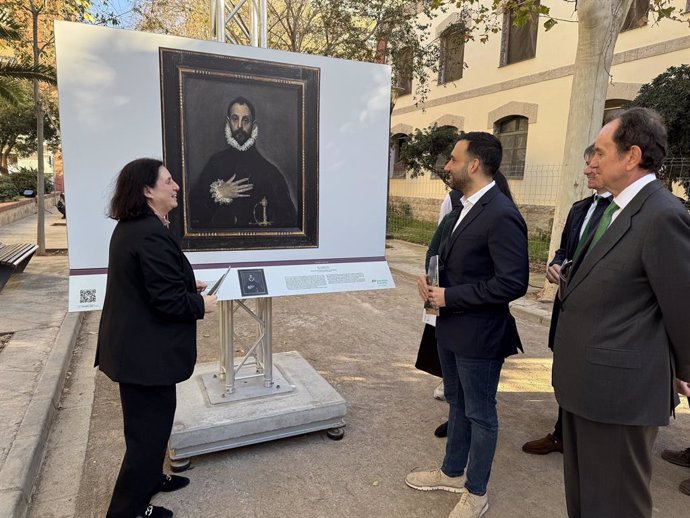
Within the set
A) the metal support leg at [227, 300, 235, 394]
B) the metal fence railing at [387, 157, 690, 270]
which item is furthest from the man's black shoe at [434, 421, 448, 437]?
the metal fence railing at [387, 157, 690, 270]

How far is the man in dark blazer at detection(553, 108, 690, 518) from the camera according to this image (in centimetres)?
171

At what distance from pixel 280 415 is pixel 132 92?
2.23 m

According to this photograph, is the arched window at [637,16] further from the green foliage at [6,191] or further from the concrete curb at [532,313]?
the green foliage at [6,191]

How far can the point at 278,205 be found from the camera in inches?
131

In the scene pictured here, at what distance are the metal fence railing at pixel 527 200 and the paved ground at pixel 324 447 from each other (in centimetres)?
373

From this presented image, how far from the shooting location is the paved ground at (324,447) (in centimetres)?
274

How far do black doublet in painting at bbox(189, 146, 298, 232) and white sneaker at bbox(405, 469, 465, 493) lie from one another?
72.7 inches

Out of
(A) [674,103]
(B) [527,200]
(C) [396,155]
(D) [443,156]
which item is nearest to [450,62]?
(C) [396,155]

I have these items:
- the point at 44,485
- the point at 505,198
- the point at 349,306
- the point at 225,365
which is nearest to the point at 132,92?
the point at 225,365

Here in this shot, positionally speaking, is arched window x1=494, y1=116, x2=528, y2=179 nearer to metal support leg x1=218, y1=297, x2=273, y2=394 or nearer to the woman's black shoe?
metal support leg x1=218, y1=297, x2=273, y2=394

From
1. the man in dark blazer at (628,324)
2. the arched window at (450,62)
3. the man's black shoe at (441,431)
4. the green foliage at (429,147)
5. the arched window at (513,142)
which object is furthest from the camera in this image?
the arched window at (450,62)

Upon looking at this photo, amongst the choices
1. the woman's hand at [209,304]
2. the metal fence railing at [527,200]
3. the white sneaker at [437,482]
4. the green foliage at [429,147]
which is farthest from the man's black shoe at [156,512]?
the green foliage at [429,147]

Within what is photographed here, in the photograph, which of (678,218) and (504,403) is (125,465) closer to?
(678,218)

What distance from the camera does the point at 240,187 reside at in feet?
10.5
